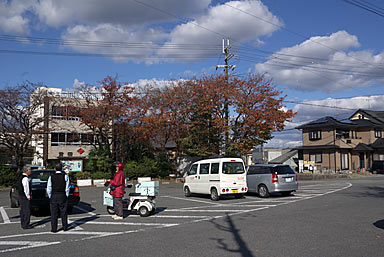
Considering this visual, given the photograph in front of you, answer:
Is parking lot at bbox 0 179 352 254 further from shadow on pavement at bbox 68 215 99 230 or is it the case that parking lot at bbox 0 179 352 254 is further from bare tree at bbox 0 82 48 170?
bare tree at bbox 0 82 48 170

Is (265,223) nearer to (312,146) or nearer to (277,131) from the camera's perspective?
(277,131)

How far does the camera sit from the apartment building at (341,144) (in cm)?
4503

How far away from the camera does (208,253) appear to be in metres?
6.50

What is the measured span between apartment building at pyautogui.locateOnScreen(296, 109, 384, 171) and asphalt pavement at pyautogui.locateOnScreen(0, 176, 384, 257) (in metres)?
34.7

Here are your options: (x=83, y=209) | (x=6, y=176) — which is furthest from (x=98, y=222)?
(x=6, y=176)

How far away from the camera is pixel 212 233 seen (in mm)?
8344

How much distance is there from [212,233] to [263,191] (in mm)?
8691

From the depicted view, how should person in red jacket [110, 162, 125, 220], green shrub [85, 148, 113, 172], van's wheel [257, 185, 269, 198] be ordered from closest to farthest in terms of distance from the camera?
1. person in red jacket [110, 162, 125, 220]
2. van's wheel [257, 185, 269, 198]
3. green shrub [85, 148, 113, 172]

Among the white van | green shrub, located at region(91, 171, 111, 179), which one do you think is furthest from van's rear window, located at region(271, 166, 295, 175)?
green shrub, located at region(91, 171, 111, 179)

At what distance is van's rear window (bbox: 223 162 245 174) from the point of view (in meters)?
15.2

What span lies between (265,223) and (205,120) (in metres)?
19.4

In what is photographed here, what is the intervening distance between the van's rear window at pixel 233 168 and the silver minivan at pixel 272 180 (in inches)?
62.1

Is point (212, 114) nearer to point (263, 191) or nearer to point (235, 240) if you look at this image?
point (263, 191)

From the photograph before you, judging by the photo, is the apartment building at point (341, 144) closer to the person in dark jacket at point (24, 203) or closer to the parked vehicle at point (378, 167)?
the parked vehicle at point (378, 167)
